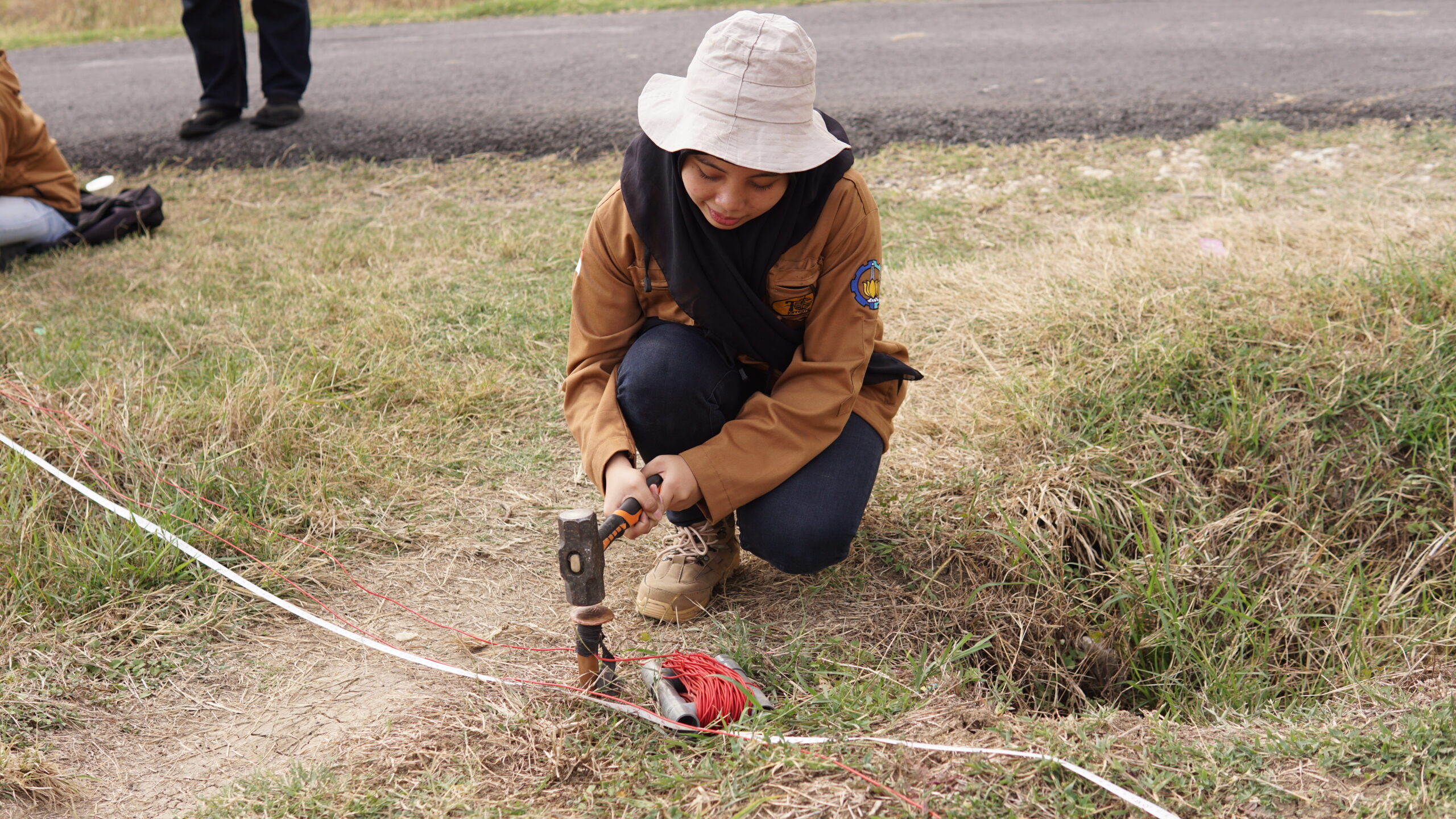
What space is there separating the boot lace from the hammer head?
44 centimetres

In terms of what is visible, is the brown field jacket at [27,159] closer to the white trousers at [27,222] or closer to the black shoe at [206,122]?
the white trousers at [27,222]

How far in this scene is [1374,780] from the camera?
5.40ft

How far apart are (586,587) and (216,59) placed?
16.0ft

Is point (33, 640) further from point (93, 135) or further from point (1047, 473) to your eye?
point (93, 135)

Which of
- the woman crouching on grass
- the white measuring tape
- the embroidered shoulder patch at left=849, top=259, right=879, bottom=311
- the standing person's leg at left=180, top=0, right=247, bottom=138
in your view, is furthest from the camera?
the standing person's leg at left=180, top=0, right=247, bottom=138

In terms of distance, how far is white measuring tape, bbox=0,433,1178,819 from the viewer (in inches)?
63.9

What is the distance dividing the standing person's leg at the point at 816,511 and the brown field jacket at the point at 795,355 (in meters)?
0.04

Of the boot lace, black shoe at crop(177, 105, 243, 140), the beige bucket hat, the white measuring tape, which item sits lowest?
the white measuring tape

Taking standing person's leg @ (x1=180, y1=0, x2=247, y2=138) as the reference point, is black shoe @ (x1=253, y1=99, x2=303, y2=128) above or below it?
below

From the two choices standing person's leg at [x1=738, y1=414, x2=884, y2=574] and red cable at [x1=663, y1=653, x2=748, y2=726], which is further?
standing person's leg at [x1=738, y1=414, x2=884, y2=574]

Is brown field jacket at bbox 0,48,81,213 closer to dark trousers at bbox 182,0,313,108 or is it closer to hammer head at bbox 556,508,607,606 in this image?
dark trousers at bbox 182,0,313,108

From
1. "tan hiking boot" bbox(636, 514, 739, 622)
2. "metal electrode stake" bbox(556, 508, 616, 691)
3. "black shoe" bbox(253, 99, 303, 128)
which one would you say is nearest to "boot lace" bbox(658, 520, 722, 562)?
"tan hiking boot" bbox(636, 514, 739, 622)

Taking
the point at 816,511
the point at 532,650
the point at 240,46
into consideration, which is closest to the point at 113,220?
the point at 240,46

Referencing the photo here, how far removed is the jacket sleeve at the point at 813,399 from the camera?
1.98 metres
